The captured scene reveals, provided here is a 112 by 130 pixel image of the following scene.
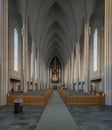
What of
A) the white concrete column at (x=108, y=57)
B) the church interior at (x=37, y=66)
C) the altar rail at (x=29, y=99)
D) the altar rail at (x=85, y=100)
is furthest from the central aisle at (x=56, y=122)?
the white concrete column at (x=108, y=57)

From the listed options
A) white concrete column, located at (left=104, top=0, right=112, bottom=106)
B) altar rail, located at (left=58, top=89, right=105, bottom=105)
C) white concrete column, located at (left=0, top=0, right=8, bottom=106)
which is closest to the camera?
white concrete column, located at (left=104, top=0, right=112, bottom=106)

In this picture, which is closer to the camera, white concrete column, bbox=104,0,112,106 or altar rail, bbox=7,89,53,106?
white concrete column, bbox=104,0,112,106

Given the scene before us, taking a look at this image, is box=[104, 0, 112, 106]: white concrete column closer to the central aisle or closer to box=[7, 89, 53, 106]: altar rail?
the central aisle

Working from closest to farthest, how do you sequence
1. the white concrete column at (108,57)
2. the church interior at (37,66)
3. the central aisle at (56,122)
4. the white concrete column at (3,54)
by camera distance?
the central aisle at (56,122)
the church interior at (37,66)
the white concrete column at (108,57)
the white concrete column at (3,54)

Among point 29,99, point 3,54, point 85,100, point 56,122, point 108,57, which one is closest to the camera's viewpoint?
point 56,122

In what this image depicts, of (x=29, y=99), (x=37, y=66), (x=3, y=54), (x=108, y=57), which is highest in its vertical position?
(x=37, y=66)

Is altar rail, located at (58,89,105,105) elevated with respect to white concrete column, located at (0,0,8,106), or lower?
lower

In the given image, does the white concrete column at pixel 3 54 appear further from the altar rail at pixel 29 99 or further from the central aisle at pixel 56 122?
the central aisle at pixel 56 122

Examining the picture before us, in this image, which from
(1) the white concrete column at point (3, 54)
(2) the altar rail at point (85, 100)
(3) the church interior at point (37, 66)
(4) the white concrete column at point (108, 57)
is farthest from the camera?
(2) the altar rail at point (85, 100)

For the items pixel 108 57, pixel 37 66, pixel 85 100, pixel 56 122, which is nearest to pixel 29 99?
pixel 85 100

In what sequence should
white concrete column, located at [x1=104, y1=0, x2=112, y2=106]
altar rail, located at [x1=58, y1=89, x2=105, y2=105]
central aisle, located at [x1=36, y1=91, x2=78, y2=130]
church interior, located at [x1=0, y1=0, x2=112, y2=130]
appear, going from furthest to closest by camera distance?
altar rail, located at [x1=58, y1=89, x2=105, y2=105]
white concrete column, located at [x1=104, y1=0, x2=112, y2=106]
church interior, located at [x1=0, y1=0, x2=112, y2=130]
central aisle, located at [x1=36, y1=91, x2=78, y2=130]

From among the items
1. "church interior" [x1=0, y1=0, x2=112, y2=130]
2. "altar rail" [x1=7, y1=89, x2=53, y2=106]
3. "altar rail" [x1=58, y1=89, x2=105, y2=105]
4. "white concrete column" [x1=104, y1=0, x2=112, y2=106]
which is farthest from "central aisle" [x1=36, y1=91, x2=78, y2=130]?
"white concrete column" [x1=104, y1=0, x2=112, y2=106]

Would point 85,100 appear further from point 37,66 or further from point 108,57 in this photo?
point 37,66

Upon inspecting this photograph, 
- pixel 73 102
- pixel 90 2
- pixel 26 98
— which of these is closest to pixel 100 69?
pixel 90 2
